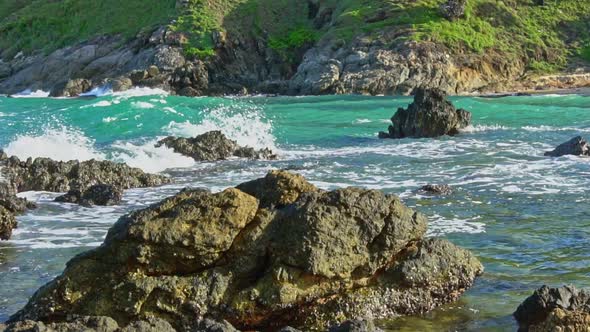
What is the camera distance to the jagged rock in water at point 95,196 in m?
16.6

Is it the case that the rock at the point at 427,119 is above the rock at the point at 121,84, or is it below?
below

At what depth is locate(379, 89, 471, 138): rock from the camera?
31.9 meters

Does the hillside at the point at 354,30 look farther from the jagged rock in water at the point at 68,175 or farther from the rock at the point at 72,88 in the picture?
the jagged rock in water at the point at 68,175

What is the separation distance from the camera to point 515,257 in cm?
1130

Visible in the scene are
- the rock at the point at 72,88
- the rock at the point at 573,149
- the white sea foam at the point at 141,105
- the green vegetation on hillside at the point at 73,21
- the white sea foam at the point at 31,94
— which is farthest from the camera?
the green vegetation on hillside at the point at 73,21

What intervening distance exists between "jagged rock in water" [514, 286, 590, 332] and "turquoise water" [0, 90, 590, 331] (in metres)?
0.45

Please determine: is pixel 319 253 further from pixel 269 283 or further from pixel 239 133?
pixel 239 133

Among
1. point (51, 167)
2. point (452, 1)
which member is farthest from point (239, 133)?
point (452, 1)

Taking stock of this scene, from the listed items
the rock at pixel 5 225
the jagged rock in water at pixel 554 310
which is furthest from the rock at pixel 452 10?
the jagged rock in water at pixel 554 310

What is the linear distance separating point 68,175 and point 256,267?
38.4 ft

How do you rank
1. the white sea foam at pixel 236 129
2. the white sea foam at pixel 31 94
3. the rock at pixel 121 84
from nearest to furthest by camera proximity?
the white sea foam at pixel 236 129 < the rock at pixel 121 84 < the white sea foam at pixel 31 94

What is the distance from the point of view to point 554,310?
24.8 ft

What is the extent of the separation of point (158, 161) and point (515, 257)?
14.6 m

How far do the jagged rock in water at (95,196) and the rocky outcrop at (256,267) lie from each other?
788cm
